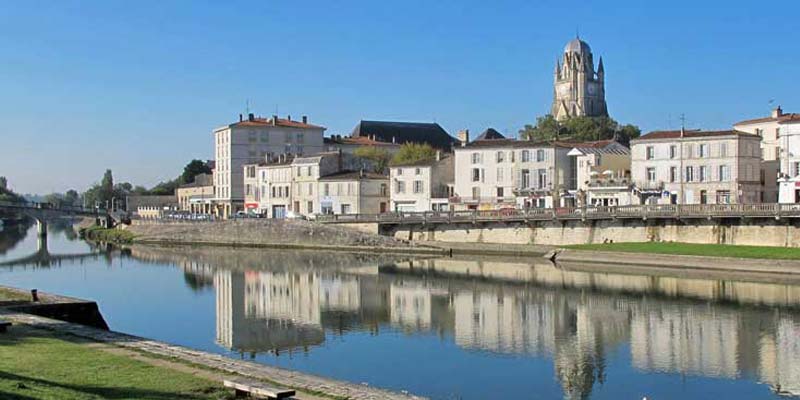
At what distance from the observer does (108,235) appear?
9281 centimetres

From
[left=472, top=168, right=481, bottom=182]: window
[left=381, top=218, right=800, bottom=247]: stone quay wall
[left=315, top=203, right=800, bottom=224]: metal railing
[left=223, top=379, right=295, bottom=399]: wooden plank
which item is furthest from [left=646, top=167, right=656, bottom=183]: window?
[left=223, top=379, right=295, bottom=399]: wooden plank

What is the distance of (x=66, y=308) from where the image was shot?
28.7 meters

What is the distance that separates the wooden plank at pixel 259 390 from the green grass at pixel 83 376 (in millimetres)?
270

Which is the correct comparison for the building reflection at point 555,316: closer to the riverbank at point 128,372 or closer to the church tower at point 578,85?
the riverbank at point 128,372

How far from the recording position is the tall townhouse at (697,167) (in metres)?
67.1

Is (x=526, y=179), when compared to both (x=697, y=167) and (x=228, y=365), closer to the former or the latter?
(x=697, y=167)

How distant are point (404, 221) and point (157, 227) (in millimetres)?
28592

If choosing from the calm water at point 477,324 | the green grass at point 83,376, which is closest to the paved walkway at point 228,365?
the green grass at point 83,376

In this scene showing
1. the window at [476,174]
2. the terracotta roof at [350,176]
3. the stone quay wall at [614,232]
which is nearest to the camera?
the stone quay wall at [614,232]

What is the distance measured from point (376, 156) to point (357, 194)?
18080mm

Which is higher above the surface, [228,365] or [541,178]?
[541,178]

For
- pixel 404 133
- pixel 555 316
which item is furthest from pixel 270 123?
pixel 555 316

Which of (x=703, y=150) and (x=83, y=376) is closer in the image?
(x=83, y=376)

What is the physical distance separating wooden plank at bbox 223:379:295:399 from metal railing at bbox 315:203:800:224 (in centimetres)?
4737
